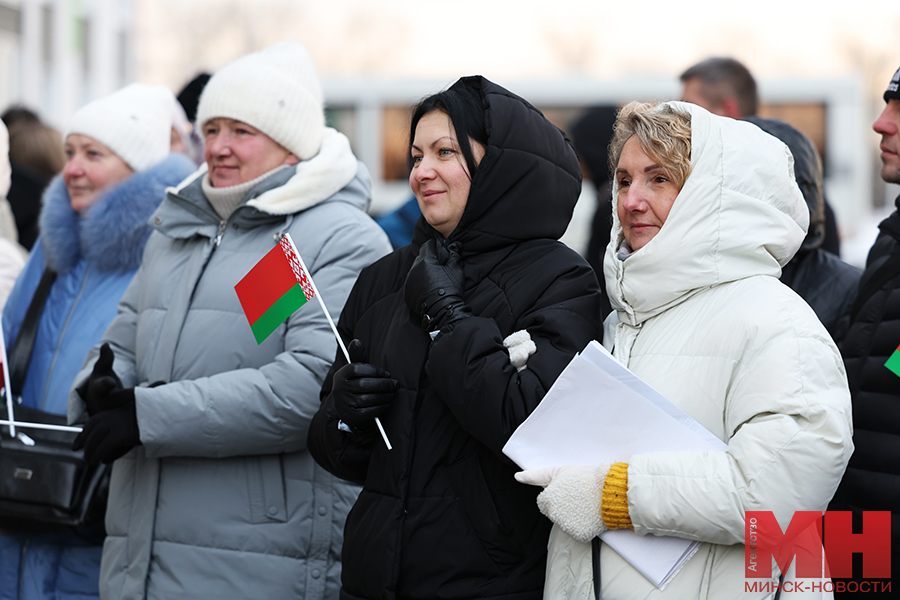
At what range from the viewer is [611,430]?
227cm

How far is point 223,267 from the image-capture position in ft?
11.2

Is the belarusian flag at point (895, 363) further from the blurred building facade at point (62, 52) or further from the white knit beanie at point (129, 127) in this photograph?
the blurred building facade at point (62, 52)

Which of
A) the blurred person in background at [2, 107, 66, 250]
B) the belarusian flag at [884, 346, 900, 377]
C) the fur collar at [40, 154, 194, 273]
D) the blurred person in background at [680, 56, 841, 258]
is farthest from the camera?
the blurred person in background at [2, 107, 66, 250]

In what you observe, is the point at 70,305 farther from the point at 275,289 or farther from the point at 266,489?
the point at 275,289

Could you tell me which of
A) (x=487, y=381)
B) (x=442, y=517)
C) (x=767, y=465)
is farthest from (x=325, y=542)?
(x=767, y=465)

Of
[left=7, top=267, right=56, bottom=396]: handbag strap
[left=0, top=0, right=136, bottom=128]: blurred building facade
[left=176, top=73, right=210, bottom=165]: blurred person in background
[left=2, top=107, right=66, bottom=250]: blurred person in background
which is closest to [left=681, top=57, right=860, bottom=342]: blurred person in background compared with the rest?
[left=7, top=267, right=56, bottom=396]: handbag strap

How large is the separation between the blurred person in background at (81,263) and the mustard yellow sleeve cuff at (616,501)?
245 centimetres

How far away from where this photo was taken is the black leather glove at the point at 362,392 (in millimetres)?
2496

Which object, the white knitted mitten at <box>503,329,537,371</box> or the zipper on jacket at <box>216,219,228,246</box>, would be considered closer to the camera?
the white knitted mitten at <box>503,329,537,371</box>

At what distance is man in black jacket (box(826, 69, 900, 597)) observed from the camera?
2.84m

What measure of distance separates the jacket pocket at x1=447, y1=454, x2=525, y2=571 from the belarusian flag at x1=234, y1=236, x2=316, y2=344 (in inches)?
30.1

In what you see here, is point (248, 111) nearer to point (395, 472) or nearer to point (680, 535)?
point (395, 472)

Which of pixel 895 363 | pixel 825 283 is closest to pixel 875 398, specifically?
pixel 895 363

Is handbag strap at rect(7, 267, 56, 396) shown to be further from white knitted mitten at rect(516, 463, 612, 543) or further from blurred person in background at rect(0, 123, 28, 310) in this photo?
white knitted mitten at rect(516, 463, 612, 543)
